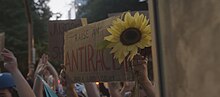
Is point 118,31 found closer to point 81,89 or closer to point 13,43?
point 81,89

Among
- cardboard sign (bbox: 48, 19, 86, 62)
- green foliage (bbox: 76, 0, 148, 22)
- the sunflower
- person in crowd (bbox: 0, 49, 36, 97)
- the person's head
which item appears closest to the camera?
the sunflower

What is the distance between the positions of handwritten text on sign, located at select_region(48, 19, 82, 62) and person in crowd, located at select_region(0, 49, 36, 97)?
1.72 m

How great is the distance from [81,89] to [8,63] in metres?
2.06

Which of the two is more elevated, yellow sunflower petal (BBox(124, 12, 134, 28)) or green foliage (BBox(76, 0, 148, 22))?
green foliage (BBox(76, 0, 148, 22))

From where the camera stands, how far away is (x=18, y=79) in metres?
2.56

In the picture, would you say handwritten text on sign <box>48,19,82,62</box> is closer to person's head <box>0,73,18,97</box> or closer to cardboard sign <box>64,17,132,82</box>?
cardboard sign <box>64,17,132,82</box>

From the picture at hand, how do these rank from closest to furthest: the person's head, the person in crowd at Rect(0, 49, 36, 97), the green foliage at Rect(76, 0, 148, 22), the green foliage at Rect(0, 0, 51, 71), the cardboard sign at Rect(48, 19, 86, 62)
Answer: the person in crowd at Rect(0, 49, 36, 97) < the person's head < the cardboard sign at Rect(48, 19, 86, 62) < the green foliage at Rect(0, 0, 51, 71) < the green foliage at Rect(76, 0, 148, 22)

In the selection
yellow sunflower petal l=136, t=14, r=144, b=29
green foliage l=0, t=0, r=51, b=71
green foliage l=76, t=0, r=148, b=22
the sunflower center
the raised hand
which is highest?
green foliage l=76, t=0, r=148, b=22

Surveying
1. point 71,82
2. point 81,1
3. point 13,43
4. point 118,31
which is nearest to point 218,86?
point 118,31

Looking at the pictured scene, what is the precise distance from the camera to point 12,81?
9.36 feet

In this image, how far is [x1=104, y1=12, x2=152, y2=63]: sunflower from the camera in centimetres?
220

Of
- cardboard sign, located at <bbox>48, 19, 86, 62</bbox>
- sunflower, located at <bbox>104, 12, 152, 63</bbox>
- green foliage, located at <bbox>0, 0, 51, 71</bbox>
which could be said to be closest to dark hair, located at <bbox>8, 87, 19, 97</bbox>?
sunflower, located at <bbox>104, 12, 152, 63</bbox>

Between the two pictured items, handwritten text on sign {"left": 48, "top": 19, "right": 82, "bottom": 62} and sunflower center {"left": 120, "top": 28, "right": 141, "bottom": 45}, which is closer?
sunflower center {"left": 120, "top": 28, "right": 141, "bottom": 45}

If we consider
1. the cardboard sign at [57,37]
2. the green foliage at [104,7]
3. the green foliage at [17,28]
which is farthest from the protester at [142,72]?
the green foliage at [104,7]
